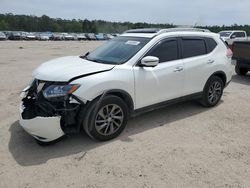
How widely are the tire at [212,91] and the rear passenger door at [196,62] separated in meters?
0.17

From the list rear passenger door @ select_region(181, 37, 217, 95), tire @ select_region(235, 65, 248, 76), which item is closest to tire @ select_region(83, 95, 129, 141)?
rear passenger door @ select_region(181, 37, 217, 95)

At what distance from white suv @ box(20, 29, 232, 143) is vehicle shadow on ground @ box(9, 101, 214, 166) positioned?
18 centimetres

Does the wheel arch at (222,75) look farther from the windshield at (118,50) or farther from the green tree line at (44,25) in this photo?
the green tree line at (44,25)

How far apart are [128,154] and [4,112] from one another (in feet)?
9.70

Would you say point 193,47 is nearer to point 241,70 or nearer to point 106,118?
point 106,118

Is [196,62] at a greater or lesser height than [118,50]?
lesser

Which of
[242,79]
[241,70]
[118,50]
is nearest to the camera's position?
[118,50]

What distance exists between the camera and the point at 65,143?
3.92m

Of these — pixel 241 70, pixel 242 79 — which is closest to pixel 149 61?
pixel 242 79

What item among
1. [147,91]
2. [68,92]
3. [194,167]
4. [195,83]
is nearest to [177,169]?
[194,167]

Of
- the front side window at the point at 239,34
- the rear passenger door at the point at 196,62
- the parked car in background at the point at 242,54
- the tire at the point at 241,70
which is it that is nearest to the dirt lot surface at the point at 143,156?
the rear passenger door at the point at 196,62

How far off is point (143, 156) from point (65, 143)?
1.26 meters

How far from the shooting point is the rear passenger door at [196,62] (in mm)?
4879

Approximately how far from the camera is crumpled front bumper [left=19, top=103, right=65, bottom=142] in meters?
3.44
